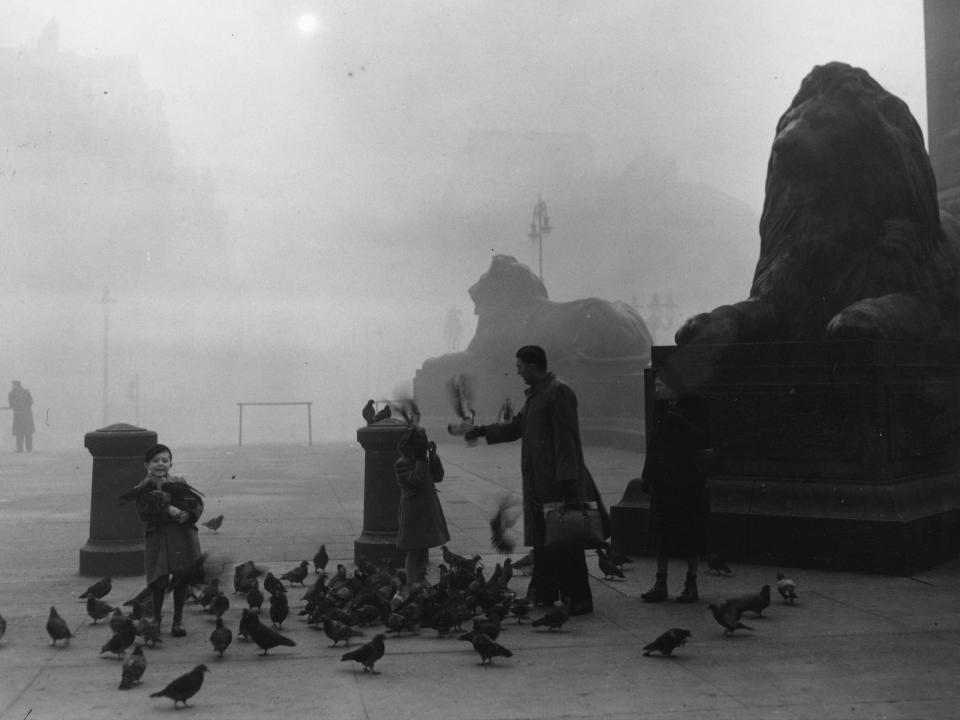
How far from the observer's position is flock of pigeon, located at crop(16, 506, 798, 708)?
16.3ft

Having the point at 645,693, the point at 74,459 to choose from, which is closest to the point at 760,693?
the point at 645,693

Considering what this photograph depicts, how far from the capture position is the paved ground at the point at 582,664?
4227 mm

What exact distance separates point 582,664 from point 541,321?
73.6 ft

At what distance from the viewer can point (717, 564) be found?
734cm

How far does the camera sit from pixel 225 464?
63.8 ft

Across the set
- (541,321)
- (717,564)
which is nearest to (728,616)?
(717,564)

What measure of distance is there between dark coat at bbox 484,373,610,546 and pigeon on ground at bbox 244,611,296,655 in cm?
178

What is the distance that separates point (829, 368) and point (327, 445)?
2062 cm

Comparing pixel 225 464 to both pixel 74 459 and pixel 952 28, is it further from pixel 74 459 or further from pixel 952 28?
pixel 952 28

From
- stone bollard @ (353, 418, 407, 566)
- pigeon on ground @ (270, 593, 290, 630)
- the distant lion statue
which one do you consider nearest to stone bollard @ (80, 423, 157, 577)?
stone bollard @ (353, 418, 407, 566)

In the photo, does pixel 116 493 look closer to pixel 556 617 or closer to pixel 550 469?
pixel 550 469

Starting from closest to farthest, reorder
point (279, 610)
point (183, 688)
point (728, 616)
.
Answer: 1. point (183, 688)
2. point (728, 616)
3. point (279, 610)

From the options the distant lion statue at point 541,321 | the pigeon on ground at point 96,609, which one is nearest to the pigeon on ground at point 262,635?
the pigeon on ground at point 96,609

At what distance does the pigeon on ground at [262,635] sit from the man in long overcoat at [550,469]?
5.62 ft
